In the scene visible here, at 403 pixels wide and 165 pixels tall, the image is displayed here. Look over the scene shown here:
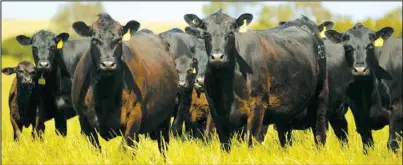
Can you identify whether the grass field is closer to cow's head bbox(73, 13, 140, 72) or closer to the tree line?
cow's head bbox(73, 13, 140, 72)

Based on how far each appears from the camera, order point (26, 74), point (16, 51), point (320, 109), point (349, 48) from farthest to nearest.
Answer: point (16, 51) → point (26, 74) → point (320, 109) → point (349, 48)

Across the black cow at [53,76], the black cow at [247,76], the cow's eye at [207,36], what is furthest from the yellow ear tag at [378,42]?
the black cow at [53,76]

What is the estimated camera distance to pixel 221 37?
26.2 ft

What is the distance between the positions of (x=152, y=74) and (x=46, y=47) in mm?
3784

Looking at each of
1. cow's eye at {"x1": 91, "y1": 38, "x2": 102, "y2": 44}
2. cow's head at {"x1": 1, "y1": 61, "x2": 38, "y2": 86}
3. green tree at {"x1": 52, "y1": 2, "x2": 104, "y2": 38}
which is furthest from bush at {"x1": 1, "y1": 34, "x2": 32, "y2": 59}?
cow's eye at {"x1": 91, "y1": 38, "x2": 102, "y2": 44}

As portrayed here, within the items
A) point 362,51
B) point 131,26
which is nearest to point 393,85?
point 362,51

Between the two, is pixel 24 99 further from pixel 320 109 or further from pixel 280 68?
pixel 280 68

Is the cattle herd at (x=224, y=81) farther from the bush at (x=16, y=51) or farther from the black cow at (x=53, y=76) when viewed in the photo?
the bush at (x=16, y=51)

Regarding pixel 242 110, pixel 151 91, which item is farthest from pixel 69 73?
pixel 242 110

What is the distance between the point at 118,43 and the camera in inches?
317

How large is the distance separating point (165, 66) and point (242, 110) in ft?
5.73

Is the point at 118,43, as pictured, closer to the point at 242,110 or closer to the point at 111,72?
the point at 111,72

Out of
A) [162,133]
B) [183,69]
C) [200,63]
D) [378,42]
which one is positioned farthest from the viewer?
[183,69]

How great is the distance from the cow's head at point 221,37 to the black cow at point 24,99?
5080mm
